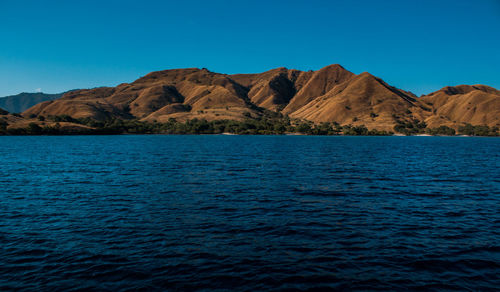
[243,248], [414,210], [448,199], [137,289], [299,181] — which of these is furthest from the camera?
[299,181]

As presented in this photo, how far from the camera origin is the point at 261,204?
29.8 meters

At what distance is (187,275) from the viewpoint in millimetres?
15461

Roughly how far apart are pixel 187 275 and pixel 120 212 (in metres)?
13.6

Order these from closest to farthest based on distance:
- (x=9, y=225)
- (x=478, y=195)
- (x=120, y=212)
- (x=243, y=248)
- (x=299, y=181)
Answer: (x=243, y=248) < (x=9, y=225) < (x=120, y=212) < (x=478, y=195) < (x=299, y=181)

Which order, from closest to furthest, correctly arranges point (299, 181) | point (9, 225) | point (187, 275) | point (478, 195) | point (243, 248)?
point (187, 275)
point (243, 248)
point (9, 225)
point (478, 195)
point (299, 181)

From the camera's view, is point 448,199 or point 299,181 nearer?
point 448,199

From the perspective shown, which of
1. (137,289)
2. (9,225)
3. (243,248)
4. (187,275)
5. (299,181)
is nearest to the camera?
(137,289)

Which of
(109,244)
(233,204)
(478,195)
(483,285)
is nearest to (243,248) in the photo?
(109,244)

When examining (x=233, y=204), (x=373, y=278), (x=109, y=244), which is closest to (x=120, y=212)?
(x=109, y=244)

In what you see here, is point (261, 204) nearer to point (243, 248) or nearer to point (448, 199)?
point (243, 248)

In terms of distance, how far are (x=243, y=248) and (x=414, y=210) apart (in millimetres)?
18458

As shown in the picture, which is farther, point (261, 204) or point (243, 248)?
point (261, 204)

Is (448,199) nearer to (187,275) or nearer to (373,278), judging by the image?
(373,278)

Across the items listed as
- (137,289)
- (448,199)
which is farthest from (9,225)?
(448,199)
